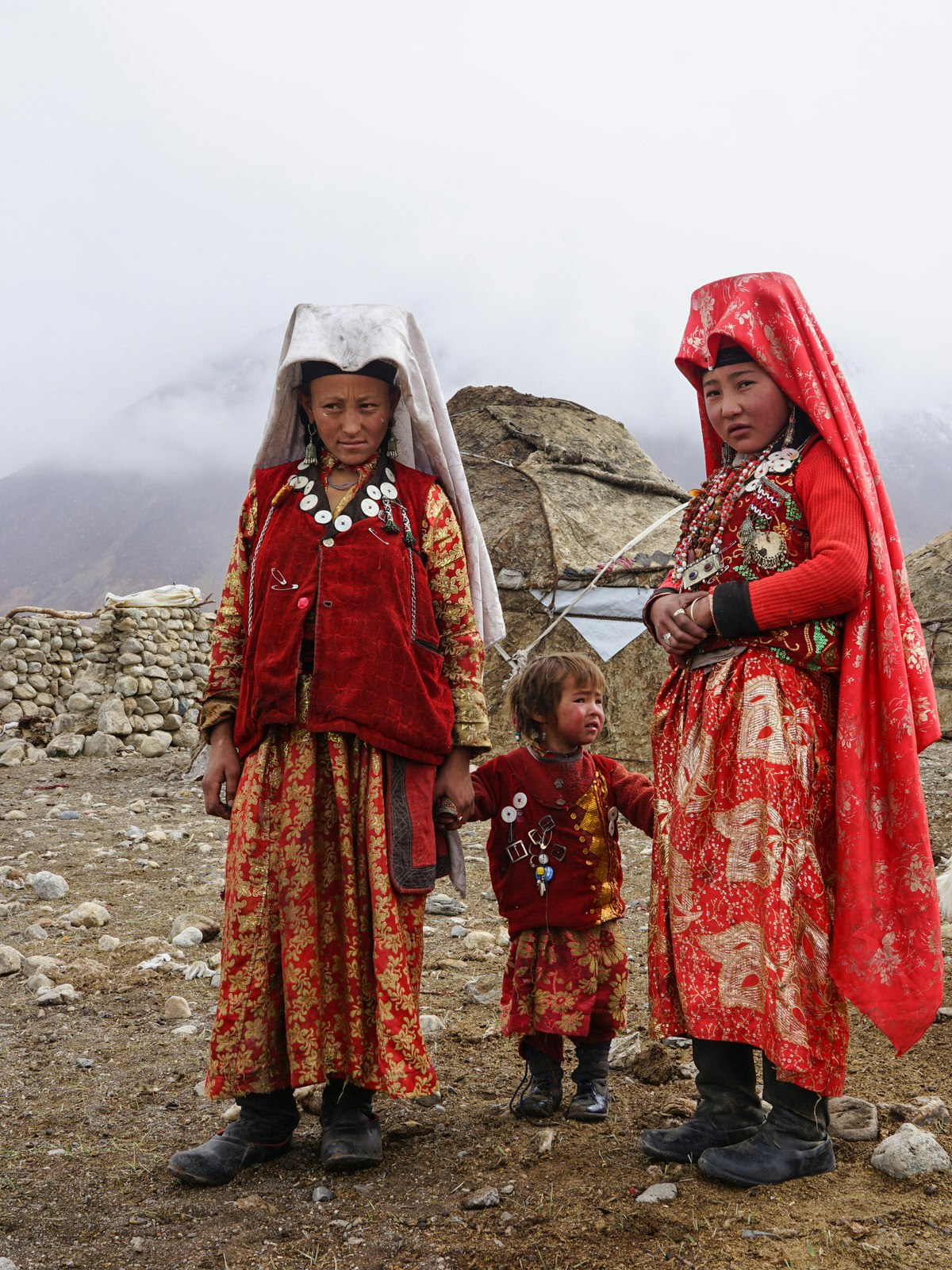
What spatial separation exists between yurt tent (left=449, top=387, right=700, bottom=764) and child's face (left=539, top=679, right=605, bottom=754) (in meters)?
3.90

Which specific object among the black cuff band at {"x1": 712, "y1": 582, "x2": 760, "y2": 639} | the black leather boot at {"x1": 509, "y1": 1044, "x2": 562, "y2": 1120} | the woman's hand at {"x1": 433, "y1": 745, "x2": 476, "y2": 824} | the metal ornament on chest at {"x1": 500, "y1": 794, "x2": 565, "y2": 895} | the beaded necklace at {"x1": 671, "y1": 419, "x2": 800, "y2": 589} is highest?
the beaded necklace at {"x1": 671, "y1": 419, "x2": 800, "y2": 589}

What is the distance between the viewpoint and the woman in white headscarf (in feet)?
6.95

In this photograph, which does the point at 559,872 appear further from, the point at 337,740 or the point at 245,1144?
the point at 245,1144

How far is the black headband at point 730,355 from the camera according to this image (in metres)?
2.11

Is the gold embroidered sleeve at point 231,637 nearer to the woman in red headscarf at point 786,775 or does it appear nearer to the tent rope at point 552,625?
the woman in red headscarf at point 786,775

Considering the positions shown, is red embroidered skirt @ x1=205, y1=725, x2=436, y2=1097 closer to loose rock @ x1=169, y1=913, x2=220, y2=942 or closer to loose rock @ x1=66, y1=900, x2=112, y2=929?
loose rock @ x1=169, y1=913, x2=220, y2=942

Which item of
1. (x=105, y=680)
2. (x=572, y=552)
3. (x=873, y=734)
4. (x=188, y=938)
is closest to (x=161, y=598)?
(x=105, y=680)

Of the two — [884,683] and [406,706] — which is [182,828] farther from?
[884,683]

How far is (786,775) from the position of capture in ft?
6.25

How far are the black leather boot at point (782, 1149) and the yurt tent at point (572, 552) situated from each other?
456 cm

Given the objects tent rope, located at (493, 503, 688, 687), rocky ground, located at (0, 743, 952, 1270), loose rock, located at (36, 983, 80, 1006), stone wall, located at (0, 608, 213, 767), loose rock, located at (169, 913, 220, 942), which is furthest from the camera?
stone wall, located at (0, 608, 213, 767)

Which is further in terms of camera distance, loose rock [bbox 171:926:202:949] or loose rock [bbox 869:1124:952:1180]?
loose rock [bbox 171:926:202:949]

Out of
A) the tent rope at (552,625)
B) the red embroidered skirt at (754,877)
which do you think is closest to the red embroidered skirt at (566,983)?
the red embroidered skirt at (754,877)

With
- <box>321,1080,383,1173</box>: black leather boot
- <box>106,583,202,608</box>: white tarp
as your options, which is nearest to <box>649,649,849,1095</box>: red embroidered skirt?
<box>321,1080,383,1173</box>: black leather boot
